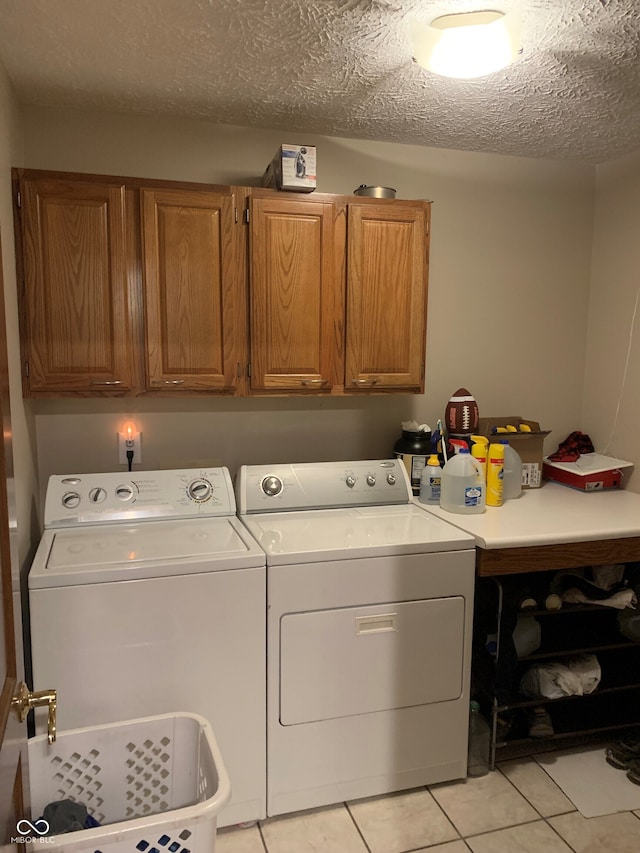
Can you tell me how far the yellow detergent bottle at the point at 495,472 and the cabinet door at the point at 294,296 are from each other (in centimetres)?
71

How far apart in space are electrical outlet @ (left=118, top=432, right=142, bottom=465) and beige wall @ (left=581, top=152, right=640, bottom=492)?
6.97 feet

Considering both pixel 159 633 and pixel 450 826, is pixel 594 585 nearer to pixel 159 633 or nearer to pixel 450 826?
pixel 450 826

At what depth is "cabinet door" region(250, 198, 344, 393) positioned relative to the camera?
2260mm

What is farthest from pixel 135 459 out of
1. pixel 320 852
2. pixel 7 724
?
pixel 7 724

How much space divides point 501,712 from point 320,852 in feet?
2.82

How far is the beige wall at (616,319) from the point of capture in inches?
109

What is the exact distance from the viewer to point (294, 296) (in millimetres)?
2314

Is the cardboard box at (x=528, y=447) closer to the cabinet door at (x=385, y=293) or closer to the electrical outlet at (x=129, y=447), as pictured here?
the cabinet door at (x=385, y=293)

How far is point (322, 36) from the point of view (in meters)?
→ 1.73

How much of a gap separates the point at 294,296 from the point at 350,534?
89 cm

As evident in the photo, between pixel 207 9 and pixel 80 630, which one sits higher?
pixel 207 9

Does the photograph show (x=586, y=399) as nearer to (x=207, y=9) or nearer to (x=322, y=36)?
(x=322, y=36)

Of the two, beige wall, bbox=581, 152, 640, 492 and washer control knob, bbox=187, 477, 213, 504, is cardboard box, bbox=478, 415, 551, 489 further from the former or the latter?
washer control knob, bbox=187, 477, 213, 504

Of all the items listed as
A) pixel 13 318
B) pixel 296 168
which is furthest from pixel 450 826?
pixel 296 168
